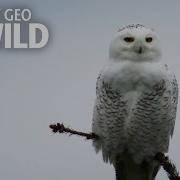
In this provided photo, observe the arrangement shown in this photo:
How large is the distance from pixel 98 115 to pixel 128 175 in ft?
2.60

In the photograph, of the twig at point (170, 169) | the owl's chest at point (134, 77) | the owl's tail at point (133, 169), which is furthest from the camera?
the owl's tail at point (133, 169)

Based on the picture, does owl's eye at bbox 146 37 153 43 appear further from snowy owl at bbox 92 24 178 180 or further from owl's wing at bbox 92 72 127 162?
owl's wing at bbox 92 72 127 162

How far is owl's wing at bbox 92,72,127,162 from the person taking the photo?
4.50m

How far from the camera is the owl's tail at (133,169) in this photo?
5012mm

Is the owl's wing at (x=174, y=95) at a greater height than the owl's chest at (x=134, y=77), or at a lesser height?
lesser

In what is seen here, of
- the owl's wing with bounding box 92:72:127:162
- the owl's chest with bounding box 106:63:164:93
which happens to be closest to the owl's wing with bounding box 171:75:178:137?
the owl's chest with bounding box 106:63:164:93

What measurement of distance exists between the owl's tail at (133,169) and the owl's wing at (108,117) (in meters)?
0.18

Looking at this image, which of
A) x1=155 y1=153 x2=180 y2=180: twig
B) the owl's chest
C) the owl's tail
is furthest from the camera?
the owl's tail

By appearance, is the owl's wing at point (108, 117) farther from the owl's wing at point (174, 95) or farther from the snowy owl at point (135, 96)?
the owl's wing at point (174, 95)

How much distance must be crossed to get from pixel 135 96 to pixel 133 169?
0.98 m

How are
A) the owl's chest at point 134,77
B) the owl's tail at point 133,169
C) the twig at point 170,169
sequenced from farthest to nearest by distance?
1. the owl's tail at point 133,169
2. the owl's chest at point 134,77
3. the twig at point 170,169

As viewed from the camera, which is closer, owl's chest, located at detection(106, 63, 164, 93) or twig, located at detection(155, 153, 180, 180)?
twig, located at detection(155, 153, 180, 180)

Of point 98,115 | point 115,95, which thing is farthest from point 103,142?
point 115,95

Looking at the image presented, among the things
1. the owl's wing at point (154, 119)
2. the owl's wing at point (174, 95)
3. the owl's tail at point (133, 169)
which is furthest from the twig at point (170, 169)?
the owl's tail at point (133, 169)
